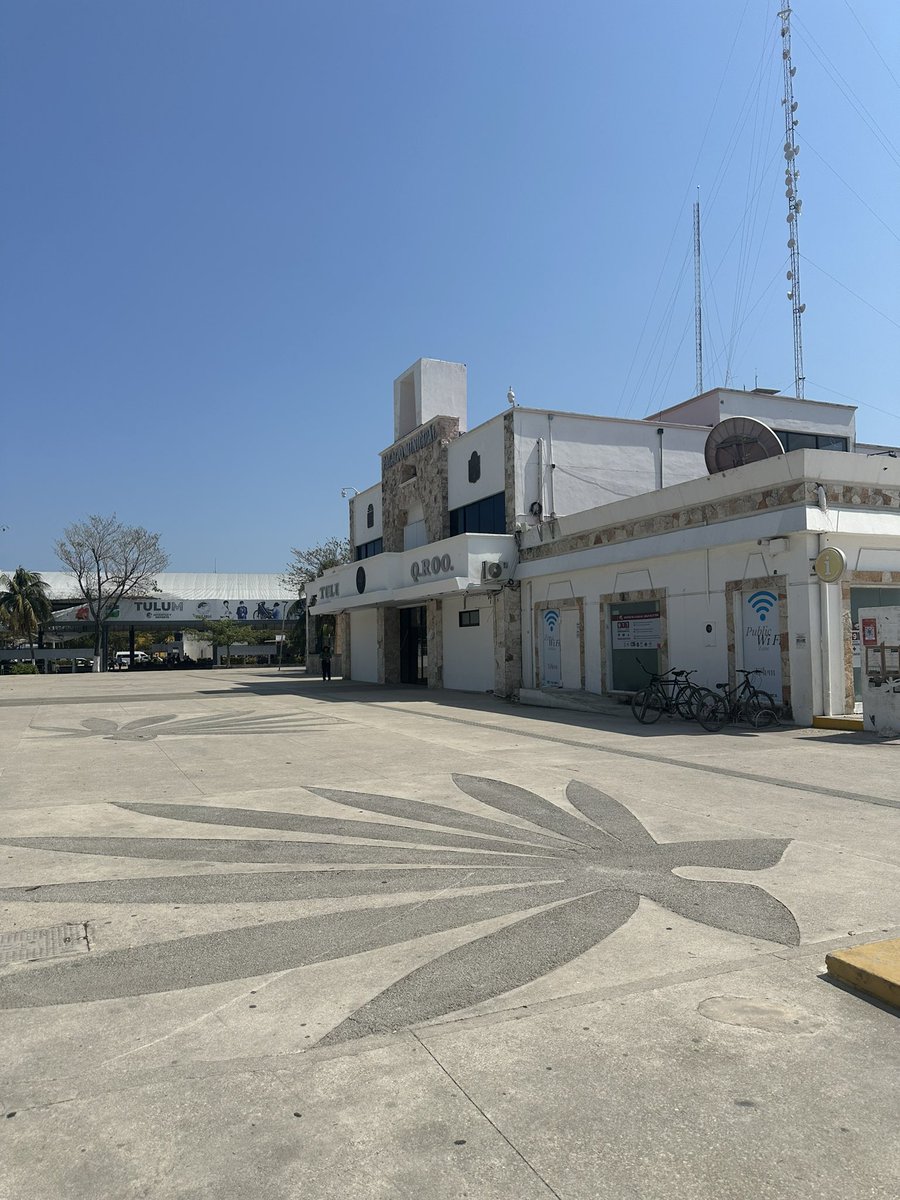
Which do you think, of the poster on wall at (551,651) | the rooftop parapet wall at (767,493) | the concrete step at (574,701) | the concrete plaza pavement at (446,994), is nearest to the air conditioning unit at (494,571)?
the poster on wall at (551,651)

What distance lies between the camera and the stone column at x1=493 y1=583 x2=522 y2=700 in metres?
25.3

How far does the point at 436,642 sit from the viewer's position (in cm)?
3017

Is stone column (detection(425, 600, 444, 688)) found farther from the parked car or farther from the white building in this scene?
the parked car

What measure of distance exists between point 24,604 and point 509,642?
45313 mm

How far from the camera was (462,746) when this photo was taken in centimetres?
1384

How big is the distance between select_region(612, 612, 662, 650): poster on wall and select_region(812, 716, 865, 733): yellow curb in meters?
4.82

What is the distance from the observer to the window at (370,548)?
36853mm

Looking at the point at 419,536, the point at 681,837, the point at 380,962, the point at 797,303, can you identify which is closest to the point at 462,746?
the point at 681,837

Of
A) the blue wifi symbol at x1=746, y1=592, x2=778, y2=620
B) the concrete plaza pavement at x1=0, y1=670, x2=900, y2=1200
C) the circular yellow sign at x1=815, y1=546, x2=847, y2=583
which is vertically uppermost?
the circular yellow sign at x1=815, y1=546, x2=847, y2=583

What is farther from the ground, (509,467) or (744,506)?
(509,467)

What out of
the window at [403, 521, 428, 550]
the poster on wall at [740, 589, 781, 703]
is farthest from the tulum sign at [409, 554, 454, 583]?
the poster on wall at [740, 589, 781, 703]

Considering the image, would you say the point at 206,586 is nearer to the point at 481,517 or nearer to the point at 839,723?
the point at 481,517

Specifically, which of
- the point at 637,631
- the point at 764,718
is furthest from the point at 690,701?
the point at 637,631

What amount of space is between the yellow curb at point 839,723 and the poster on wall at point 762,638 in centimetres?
95
